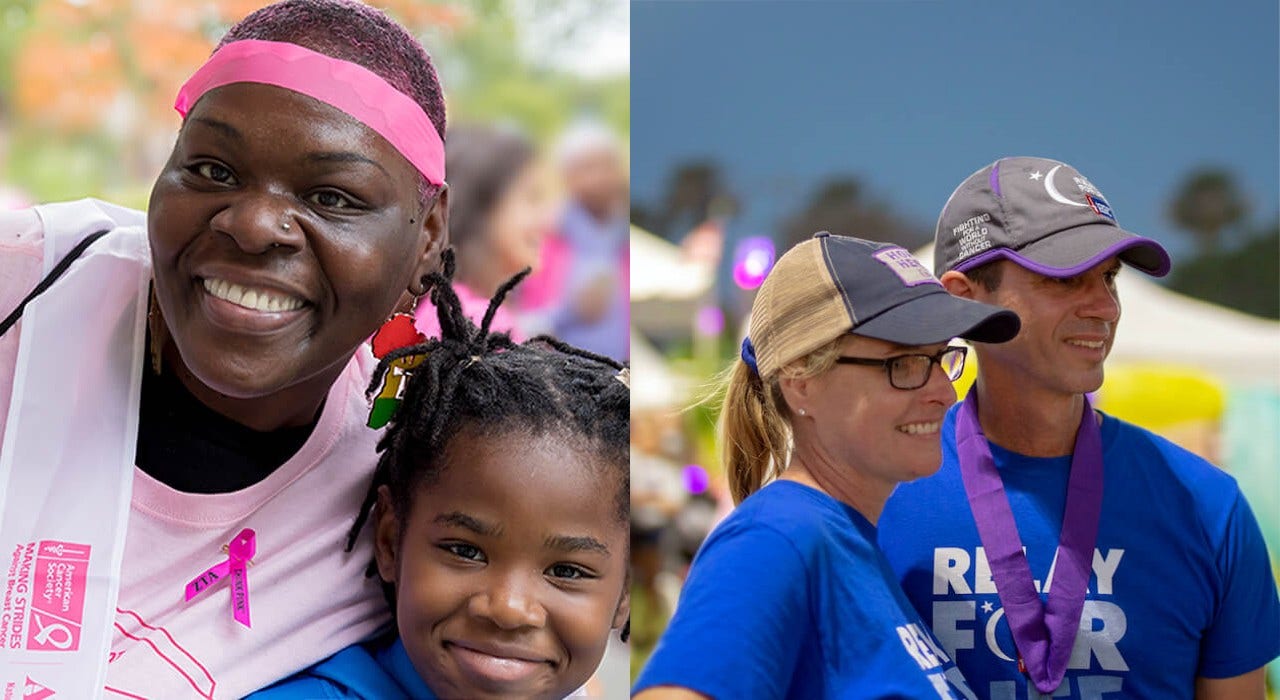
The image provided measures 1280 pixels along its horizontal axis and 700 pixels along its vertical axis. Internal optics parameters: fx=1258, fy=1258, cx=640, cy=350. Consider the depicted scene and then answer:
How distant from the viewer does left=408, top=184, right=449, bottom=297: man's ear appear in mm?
1560

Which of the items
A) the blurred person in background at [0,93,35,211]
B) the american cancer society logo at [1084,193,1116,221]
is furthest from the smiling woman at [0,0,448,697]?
the blurred person in background at [0,93,35,211]

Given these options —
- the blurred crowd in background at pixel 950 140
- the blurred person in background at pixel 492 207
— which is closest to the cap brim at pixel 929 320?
the blurred crowd in background at pixel 950 140

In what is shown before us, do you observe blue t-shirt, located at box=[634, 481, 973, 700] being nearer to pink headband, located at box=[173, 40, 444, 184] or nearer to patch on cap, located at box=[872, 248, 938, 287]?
patch on cap, located at box=[872, 248, 938, 287]

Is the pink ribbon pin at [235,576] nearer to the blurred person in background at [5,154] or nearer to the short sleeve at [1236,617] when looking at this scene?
the short sleeve at [1236,617]

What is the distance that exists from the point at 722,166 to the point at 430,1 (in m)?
1.19

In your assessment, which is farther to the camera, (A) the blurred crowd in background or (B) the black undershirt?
(A) the blurred crowd in background

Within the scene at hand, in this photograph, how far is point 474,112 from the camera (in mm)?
4430

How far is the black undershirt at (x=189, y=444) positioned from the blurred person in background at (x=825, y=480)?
598 millimetres

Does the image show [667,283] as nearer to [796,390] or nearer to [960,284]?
[960,284]

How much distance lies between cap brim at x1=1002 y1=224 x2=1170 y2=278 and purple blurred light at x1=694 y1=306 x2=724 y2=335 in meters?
2.63

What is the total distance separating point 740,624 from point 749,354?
0.38 m

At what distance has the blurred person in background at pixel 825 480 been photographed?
1.19 metres

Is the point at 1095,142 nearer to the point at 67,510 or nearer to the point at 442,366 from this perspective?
the point at 442,366

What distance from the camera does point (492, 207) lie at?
348 centimetres
